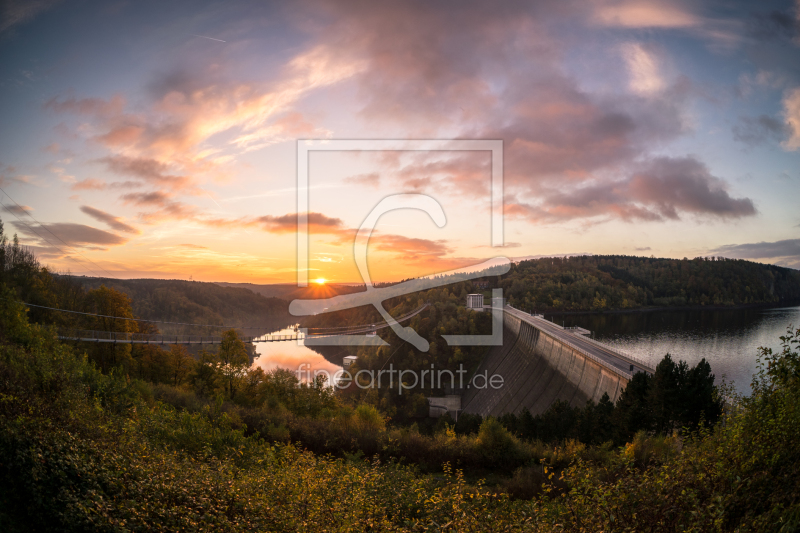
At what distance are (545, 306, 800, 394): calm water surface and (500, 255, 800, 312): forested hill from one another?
7.06 m

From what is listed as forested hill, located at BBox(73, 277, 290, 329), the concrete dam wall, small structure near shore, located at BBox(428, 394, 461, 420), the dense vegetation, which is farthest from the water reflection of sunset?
the dense vegetation

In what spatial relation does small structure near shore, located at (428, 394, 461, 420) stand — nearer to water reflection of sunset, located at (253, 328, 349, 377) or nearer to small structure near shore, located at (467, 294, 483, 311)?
water reflection of sunset, located at (253, 328, 349, 377)

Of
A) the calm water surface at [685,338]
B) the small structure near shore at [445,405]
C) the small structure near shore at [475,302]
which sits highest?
the small structure near shore at [475,302]

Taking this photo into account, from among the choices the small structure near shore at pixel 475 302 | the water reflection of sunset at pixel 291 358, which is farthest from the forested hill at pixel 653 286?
the water reflection of sunset at pixel 291 358

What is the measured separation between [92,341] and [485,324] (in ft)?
183

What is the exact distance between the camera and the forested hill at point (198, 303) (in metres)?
73.1

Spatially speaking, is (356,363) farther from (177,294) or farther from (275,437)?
(275,437)

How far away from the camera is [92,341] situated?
25.9 metres

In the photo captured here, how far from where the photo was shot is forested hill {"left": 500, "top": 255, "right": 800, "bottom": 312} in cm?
9881

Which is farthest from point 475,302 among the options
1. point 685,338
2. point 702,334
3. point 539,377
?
point 539,377

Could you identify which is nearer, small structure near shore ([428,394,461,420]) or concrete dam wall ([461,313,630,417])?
concrete dam wall ([461,313,630,417])

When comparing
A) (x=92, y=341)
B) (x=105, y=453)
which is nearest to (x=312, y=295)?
(x=92, y=341)

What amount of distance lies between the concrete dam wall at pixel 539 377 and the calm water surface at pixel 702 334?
7.15 meters

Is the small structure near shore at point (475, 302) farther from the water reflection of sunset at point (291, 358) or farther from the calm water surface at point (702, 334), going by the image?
the water reflection of sunset at point (291, 358)
